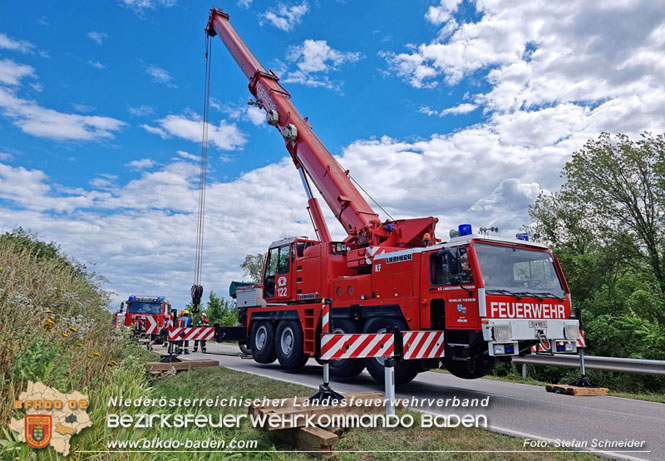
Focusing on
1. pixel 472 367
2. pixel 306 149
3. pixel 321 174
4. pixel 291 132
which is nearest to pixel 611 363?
pixel 472 367

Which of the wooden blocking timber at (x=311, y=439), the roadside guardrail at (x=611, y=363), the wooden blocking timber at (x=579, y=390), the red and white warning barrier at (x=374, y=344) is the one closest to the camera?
the wooden blocking timber at (x=311, y=439)

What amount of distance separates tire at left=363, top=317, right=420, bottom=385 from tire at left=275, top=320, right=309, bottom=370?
2.75 m

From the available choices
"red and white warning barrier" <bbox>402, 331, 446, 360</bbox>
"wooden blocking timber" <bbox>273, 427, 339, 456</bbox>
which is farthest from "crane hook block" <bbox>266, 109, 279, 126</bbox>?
"wooden blocking timber" <bbox>273, 427, 339, 456</bbox>

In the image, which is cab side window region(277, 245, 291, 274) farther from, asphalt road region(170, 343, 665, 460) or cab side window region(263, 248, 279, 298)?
asphalt road region(170, 343, 665, 460)

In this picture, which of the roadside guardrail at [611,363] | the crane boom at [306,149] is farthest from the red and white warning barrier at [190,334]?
the roadside guardrail at [611,363]

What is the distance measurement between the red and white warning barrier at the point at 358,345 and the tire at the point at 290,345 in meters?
4.82

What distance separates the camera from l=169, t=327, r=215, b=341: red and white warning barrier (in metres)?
11.6

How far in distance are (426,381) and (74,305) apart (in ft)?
23.5

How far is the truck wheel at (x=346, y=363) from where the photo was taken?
9773mm

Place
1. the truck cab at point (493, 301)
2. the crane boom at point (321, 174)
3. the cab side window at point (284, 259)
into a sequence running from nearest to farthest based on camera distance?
the truck cab at point (493, 301), the crane boom at point (321, 174), the cab side window at point (284, 259)

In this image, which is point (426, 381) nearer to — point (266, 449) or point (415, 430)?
point (415, 430)

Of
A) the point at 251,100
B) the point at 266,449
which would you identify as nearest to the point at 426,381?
the point at 266,449

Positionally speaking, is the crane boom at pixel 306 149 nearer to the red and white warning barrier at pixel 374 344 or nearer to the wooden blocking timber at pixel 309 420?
the red and white warning barrier at pixel 374 344

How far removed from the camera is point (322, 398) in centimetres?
596
